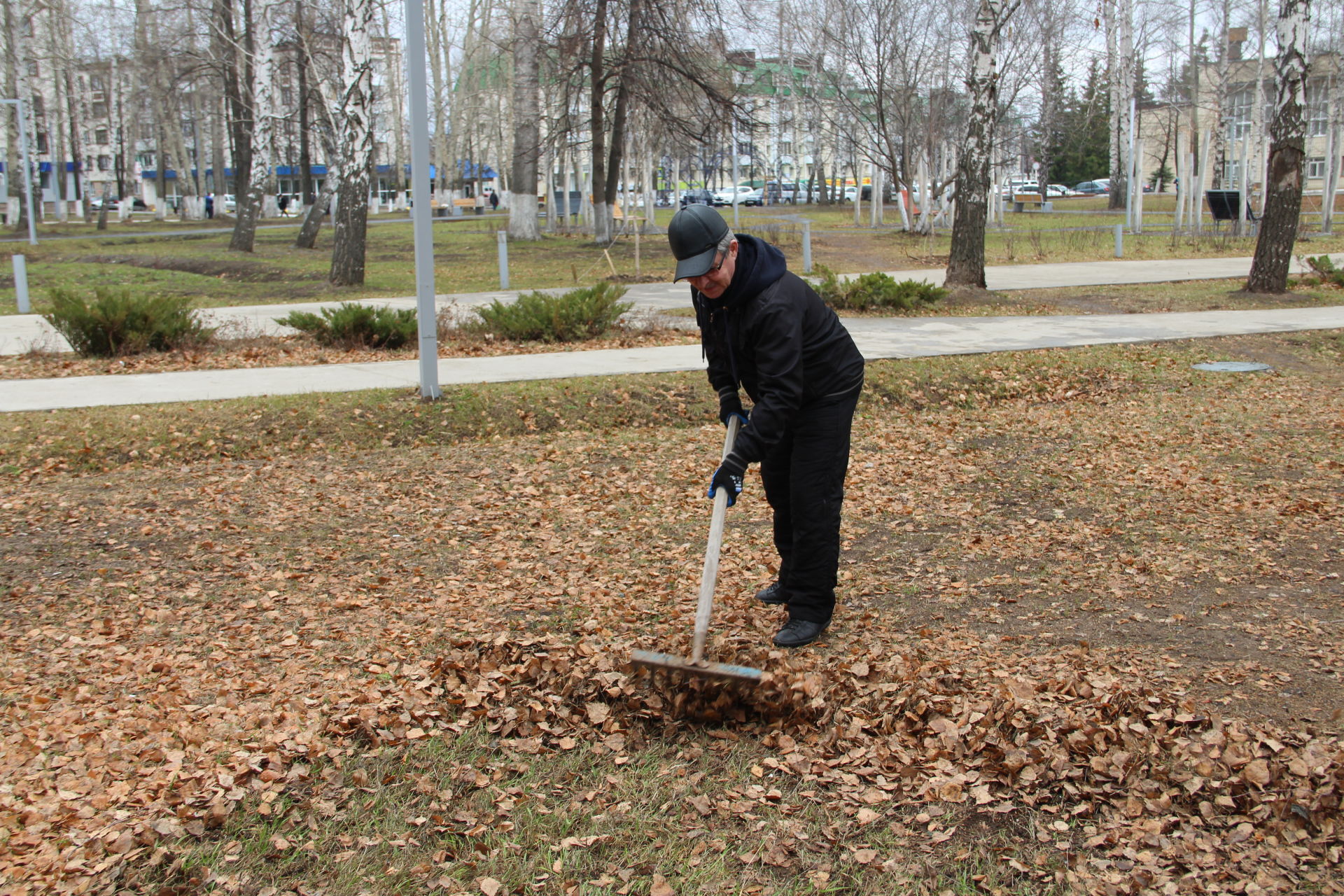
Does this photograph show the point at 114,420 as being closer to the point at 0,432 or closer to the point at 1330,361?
the point at 0,432

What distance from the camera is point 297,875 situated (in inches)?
131

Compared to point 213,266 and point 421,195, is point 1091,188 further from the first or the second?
point 421,195

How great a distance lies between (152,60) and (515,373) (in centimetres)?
2696

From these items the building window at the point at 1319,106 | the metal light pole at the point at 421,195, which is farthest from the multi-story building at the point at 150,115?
the building window at the point at 1319,106

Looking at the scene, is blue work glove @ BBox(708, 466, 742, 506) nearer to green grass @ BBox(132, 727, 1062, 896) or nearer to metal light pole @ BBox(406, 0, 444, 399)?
green grass @ BBox(132, 727, 1062, 896)

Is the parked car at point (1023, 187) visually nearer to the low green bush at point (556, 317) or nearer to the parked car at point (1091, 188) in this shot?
the parked car at point (1091, 188)

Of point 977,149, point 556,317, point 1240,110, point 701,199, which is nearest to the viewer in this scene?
point 556,317

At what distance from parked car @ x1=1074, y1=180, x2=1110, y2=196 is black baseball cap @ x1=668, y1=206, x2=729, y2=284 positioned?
70972 mm

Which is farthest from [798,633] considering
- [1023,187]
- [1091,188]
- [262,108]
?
[1023,187]

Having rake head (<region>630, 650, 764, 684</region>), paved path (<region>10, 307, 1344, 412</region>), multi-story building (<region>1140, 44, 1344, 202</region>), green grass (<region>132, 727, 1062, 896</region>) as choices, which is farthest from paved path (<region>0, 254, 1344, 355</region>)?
green grass (<region>132, 727, 1062, 896</region>)

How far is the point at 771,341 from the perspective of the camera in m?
4.28

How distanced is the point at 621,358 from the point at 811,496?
7029 millimetres

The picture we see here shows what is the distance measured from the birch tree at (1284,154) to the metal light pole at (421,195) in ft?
39.2

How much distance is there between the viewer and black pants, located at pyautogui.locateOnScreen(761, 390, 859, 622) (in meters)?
4.59
